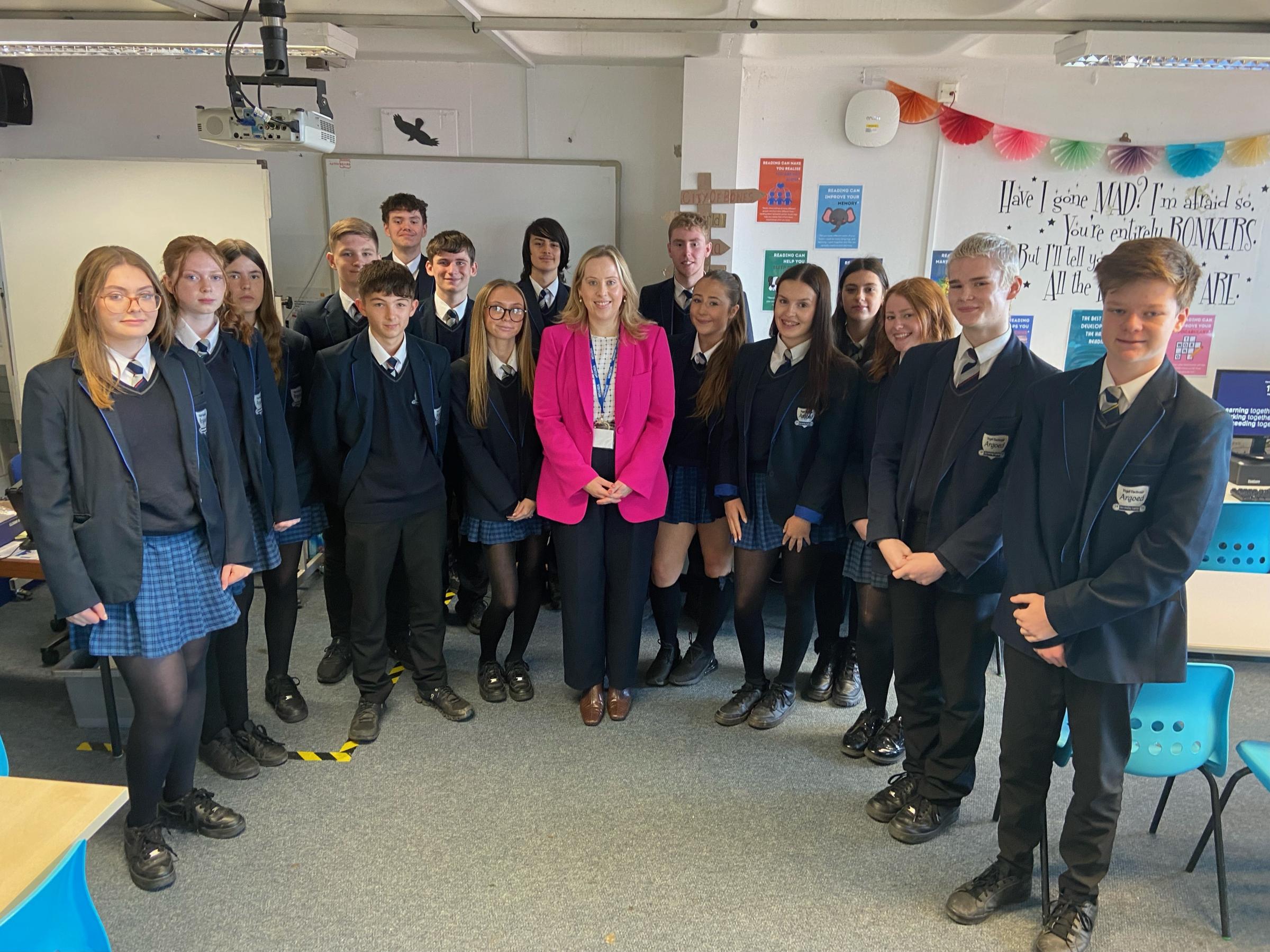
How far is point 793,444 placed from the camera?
270 centimetres

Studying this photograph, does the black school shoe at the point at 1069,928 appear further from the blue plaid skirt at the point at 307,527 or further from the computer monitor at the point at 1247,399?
the computer monitor at the point at 1247,399

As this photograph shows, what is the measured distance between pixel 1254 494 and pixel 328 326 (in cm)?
386

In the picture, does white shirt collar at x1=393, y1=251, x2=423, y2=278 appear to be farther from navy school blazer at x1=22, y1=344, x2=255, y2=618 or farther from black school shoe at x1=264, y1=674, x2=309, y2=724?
black school shoe at x1=264, y1=674, x2=309, y2=724

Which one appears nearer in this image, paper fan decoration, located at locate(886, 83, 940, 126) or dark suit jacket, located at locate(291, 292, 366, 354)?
dark suit jacket, located at locate(291, 292, 366, 354)

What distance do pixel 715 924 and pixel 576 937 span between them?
1.12 feet

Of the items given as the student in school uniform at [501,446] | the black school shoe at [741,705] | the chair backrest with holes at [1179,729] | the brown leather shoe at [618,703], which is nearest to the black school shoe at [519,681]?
the student in school uniform at [501,446]

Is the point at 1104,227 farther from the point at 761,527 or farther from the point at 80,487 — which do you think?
the point at 80,487

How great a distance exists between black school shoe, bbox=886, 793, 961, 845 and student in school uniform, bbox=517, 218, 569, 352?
2239mm

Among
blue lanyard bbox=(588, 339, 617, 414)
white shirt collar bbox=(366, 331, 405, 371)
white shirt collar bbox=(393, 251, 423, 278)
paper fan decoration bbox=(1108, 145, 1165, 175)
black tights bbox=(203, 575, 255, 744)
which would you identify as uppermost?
paper fan decoration bbox=(1108, 145, 1165, 175)

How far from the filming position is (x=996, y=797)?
2.57 m

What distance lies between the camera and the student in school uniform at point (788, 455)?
8.63ft

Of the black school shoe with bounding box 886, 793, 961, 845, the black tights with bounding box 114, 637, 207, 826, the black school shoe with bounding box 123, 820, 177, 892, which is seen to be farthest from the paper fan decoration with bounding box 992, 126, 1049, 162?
the black school shoe with bounding box 123, 820, 177, 892

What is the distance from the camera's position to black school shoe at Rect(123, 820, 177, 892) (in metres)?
Result: 2.13

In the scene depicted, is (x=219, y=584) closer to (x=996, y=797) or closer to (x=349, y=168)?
(x=996, y=797)
